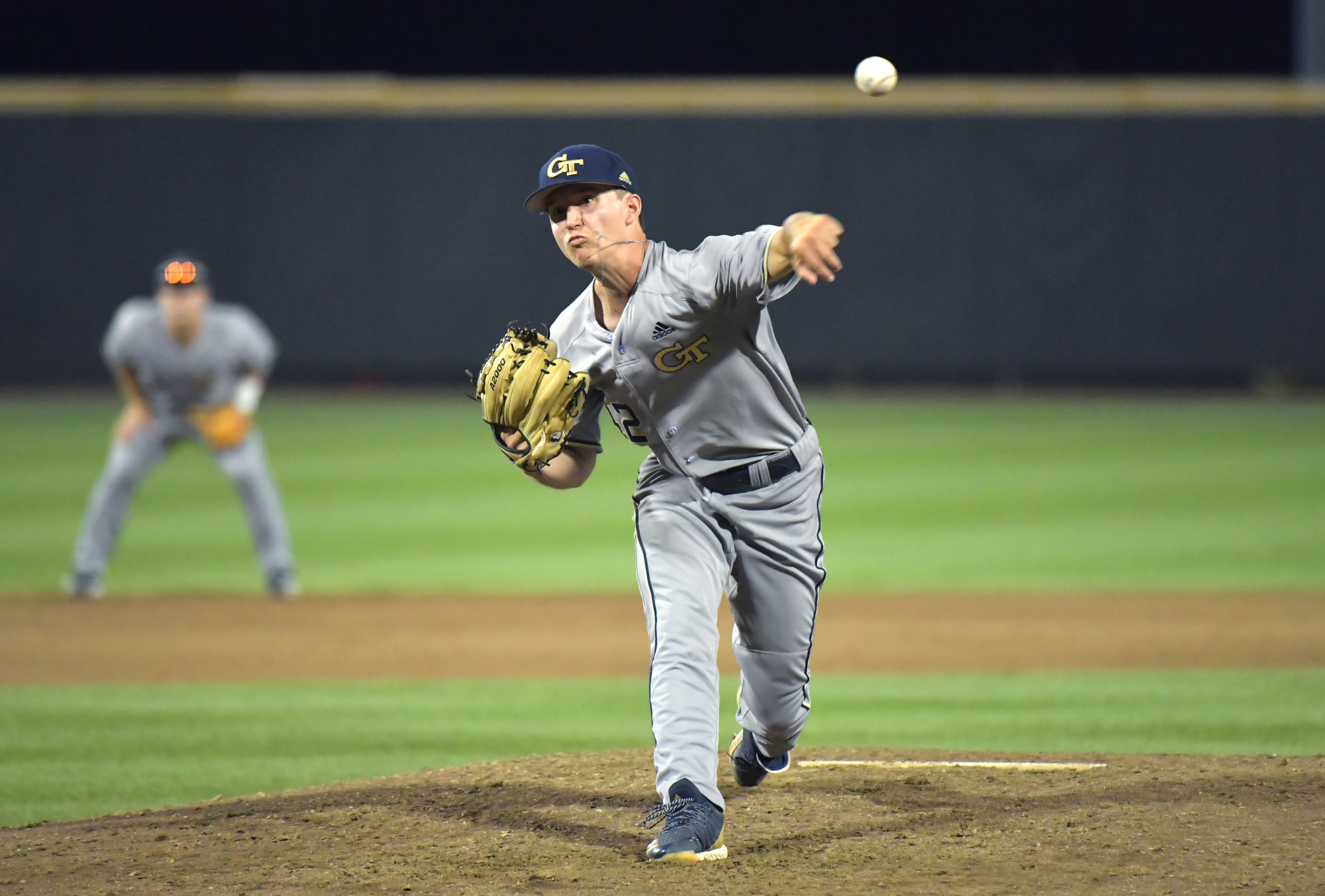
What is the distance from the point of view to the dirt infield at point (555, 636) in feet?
25.3

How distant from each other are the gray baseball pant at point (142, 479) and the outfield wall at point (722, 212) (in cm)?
1197

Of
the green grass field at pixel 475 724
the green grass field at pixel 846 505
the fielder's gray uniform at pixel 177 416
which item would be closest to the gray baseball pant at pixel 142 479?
the fielder's gray uniform at pixel 177 416

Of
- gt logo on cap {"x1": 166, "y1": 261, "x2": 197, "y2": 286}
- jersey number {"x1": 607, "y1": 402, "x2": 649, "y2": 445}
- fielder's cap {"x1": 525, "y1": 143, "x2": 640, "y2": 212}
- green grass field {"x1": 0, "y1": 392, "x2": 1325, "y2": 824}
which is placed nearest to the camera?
fielder's cap {"x1": 525, "y1": 143, "x2": 640, "y2": 212}

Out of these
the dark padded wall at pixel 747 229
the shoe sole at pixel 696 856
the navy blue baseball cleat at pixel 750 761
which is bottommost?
the shoe sole at pixel 696 856

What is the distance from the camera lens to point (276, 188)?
2161 cm

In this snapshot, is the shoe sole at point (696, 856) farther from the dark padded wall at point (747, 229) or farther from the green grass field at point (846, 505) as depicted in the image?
the dark padded wall at point (747, 229)

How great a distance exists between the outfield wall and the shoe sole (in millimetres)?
17142

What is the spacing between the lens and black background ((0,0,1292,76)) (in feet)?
83.4

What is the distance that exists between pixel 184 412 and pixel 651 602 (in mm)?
5979

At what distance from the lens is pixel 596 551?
11609 millimetres

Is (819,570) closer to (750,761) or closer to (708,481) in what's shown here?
(708,481)

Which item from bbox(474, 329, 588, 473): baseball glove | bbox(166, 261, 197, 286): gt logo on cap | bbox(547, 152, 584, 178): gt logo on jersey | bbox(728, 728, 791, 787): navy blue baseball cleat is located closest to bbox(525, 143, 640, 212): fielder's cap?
bbox(547, 152, 584, 178): gt logo on jersey

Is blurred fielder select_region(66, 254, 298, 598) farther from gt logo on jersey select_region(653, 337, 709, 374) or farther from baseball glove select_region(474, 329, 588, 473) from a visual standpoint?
gt logo on jersey select_region(653, 337, 709, 374)

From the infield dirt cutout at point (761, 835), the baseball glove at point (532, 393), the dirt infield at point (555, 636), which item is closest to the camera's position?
the infield dirt cutout at point (761, 835)
